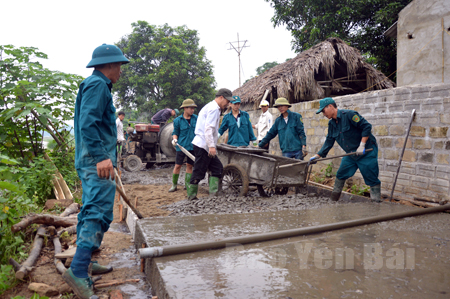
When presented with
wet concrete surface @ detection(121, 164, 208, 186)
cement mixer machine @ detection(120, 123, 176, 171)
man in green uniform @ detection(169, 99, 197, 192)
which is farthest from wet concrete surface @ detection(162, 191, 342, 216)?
cement mixer machine @ detection(120, 123, 176, 171)

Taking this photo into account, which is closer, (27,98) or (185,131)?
(27,98)

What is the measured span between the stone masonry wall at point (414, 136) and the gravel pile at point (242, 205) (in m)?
1.37

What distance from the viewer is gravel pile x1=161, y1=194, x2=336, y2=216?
194 inches

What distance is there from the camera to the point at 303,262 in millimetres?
2500

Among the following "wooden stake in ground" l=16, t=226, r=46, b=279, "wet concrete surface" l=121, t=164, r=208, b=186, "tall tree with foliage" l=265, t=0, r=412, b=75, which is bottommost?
"wet concrete surface" l=121, t=164, r=208, b=186

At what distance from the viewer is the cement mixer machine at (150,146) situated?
10.7m

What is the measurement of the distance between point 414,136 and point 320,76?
25.1 ft

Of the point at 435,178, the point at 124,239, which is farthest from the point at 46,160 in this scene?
the point at 435,178

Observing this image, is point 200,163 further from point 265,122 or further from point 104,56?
point 104,56

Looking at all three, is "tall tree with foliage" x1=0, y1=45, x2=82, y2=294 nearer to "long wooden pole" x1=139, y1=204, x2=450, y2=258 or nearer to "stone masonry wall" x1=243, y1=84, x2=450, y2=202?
"long wooden pole" x1=139, y1=204, x2=450, y2=258

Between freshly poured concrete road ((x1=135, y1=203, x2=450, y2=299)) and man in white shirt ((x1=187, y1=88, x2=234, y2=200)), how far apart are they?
1.81 m

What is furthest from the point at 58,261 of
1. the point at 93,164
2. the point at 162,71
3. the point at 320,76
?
the point at 162,71

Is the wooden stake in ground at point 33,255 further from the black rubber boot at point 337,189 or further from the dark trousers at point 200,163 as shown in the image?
the black rubber boot at point 337,189

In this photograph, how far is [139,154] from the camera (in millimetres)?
11305
